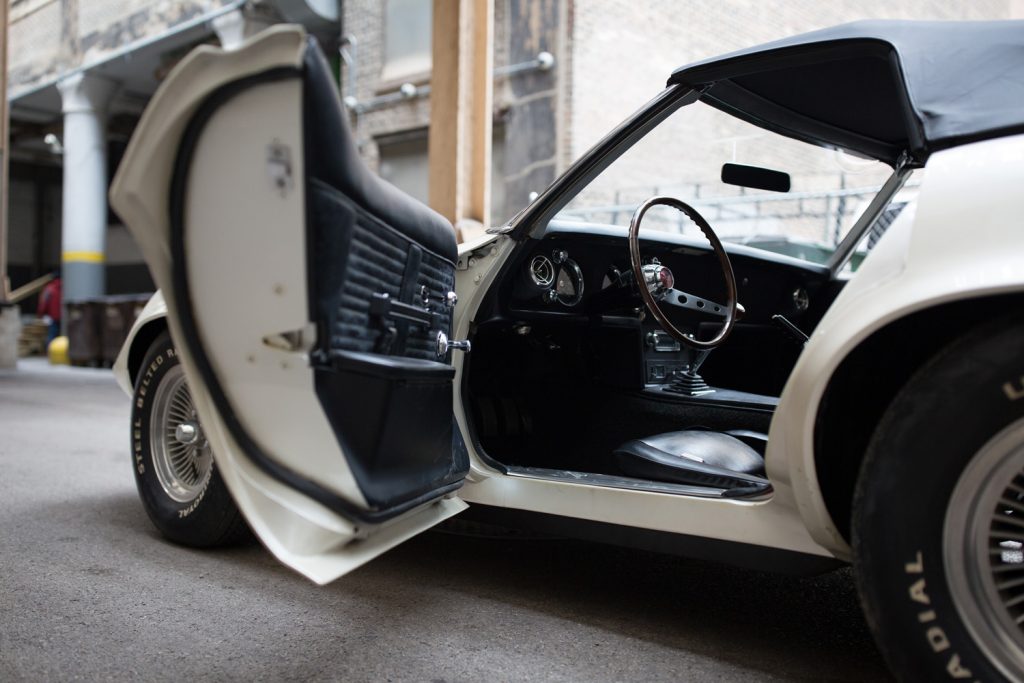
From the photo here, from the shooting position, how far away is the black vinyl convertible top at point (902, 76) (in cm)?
181

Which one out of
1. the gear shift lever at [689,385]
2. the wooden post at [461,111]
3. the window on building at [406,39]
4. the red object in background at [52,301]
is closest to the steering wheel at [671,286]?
the gear shift lever at [689,385]

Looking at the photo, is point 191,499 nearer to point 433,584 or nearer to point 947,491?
point 433,584

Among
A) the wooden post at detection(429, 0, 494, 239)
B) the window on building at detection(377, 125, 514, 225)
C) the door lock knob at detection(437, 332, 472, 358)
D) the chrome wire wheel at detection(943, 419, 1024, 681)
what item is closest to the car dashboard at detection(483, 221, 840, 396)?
the door lock knob at detection(437, 332, 472, 358)

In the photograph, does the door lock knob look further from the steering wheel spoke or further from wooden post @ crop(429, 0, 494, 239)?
wooden post @ crop(429, 0, 494, 239)

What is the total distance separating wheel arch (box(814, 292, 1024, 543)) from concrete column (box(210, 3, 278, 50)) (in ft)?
44.8

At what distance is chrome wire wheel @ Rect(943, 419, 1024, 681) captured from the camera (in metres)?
1.51

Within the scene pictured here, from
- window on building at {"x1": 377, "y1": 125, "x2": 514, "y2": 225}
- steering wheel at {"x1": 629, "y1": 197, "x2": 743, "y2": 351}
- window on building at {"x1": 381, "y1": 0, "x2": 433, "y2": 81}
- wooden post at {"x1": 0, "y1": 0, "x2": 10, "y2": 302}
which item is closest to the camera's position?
steering wheel at {"x1": 629, "y1": 197, "x2": 743, "y2": 351}

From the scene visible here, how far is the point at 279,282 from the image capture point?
168 centimetres

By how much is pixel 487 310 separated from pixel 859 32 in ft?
4.36

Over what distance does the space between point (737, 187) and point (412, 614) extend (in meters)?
2.17

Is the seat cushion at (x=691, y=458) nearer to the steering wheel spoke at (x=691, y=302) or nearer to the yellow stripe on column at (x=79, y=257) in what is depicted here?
the steering wheel spoke at (x=691, y=302)

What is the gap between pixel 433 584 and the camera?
2635 millimetres

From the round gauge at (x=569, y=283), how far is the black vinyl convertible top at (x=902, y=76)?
2.41 feet

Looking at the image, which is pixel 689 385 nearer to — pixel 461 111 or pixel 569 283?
pixel 569 283
